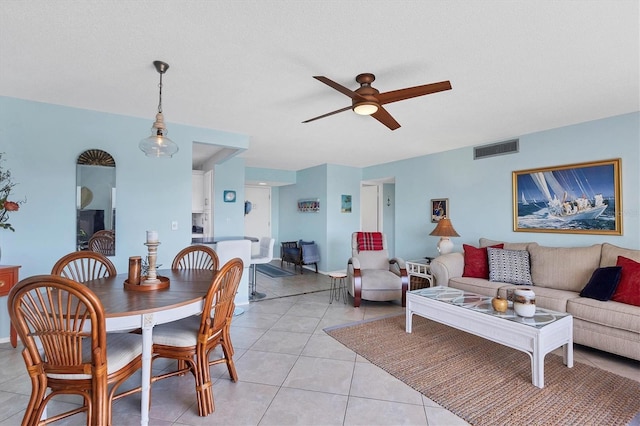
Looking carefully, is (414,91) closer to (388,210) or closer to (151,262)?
(151,262)

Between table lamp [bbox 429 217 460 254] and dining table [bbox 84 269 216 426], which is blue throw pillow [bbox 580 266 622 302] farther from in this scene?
dining table [bbox 84 269 216 426]

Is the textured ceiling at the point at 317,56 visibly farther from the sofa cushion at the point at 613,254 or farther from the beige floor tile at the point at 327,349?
the beige floor tile at the point at 327,349

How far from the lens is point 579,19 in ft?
5.62

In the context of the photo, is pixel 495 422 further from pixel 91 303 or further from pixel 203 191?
pixel 203 191

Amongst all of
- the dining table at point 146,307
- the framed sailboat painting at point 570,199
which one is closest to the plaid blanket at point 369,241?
the framed sailboat painting at point 570,199

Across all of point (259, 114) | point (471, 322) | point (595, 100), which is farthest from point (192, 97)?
point (595, 100)

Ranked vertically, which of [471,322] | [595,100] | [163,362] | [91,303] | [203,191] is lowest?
[163,362]

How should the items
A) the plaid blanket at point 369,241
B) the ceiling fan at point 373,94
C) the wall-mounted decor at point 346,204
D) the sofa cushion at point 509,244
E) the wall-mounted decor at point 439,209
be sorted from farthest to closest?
the wall-mounted decor at point 346,204
the wall-mounted decor at point 439,209
the plaid blanket at point 369,241
the sofa cushion at point 509,244
the ceiling fan at point 373,94

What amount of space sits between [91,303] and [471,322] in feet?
8.77

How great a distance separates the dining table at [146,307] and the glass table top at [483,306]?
2.21 metres

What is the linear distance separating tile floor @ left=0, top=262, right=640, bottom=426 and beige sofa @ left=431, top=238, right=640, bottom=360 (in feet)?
0.67

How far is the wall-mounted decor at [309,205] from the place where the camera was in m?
6.53

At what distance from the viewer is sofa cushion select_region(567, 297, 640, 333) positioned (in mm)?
2377

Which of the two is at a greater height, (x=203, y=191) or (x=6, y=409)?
(x=203, y=191)
